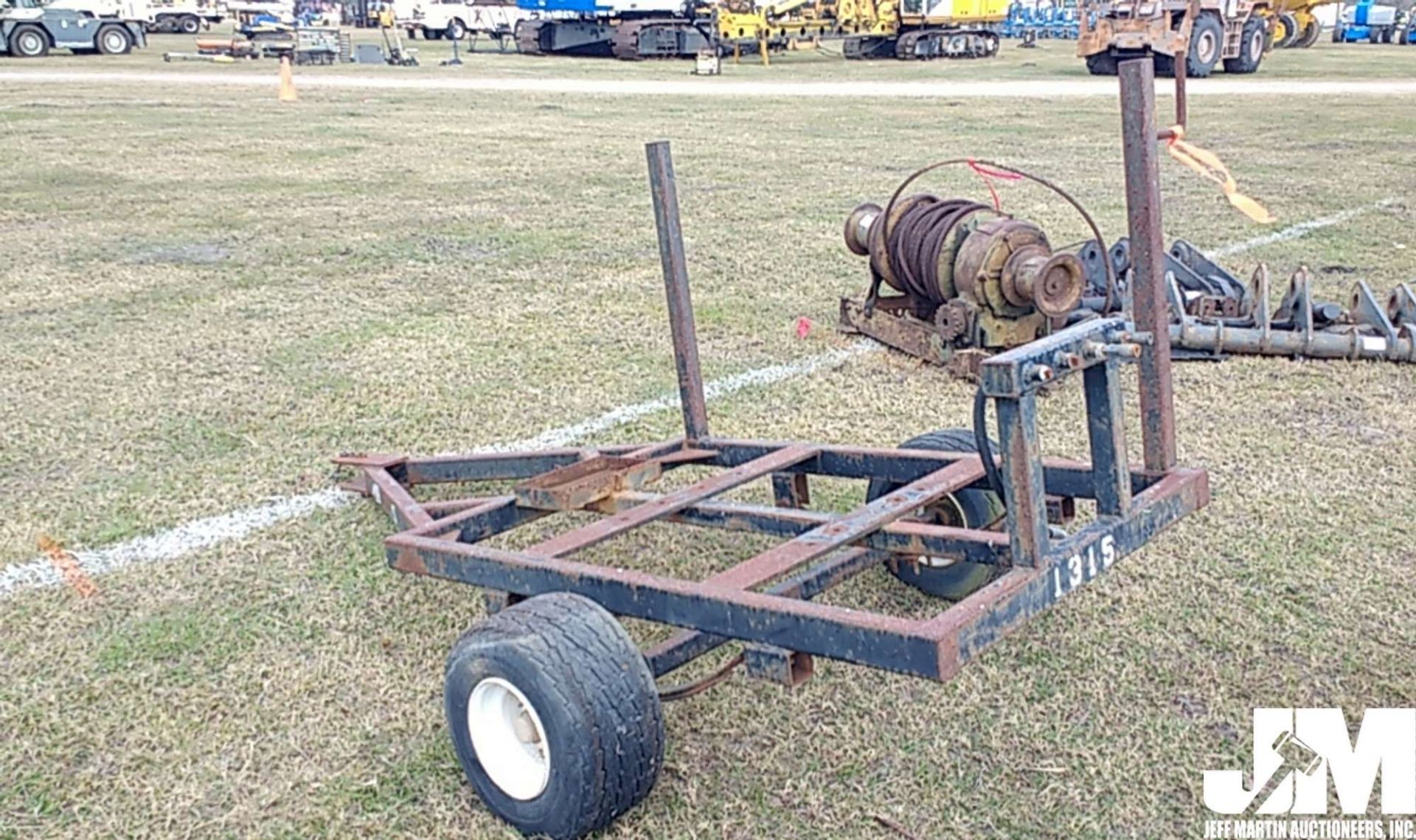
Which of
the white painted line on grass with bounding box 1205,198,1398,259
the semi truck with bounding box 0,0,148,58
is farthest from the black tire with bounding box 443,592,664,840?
the semi truck with bounding box 0,0,148,58

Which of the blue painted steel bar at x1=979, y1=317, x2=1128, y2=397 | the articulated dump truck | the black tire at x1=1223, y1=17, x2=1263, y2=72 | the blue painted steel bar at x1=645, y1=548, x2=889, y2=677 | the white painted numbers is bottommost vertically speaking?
the blue painted steel bar at x1=645, y1=548, x2=889, y2=677

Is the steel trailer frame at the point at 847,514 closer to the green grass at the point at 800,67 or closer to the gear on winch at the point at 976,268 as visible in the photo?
the gear on winch at the point at 976,268

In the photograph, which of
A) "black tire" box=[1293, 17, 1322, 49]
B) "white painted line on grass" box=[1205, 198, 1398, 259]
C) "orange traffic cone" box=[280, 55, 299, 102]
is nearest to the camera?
"white painted line on grass" box=[1205, 198, 1398, 259]

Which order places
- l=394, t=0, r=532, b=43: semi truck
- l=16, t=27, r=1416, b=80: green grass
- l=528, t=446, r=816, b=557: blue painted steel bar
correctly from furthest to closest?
l=394, t=0, r=532, b=43: semi truck, l=16, t=27, r=1416, b=80: green grass, l=528, t=446, r=816, b=557: blue painted steel bar


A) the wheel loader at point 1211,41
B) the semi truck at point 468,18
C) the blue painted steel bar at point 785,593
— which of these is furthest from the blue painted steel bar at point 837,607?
the semi truck at point 468,18

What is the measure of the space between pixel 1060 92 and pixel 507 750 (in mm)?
22342

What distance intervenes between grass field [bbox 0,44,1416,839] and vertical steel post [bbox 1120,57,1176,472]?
2.03 feet

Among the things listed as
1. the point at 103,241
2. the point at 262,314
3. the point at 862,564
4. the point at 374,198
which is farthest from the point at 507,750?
the point at 374,198

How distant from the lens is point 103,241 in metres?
8.87

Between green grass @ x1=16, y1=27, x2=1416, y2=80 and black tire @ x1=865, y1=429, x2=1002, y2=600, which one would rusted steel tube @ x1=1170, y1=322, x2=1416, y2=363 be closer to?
black tire @ x1=865, y1=429, x2=1002, y2=600

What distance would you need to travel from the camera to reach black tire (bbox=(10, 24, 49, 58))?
3456 centimetres

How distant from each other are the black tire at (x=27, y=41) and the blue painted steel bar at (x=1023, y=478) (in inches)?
1512

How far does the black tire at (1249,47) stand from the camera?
90.5 ft

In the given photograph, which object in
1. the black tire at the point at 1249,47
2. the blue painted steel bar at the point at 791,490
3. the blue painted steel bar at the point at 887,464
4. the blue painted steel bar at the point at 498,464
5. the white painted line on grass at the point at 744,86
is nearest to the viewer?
the blue painted steel bar at the point at 887,464
